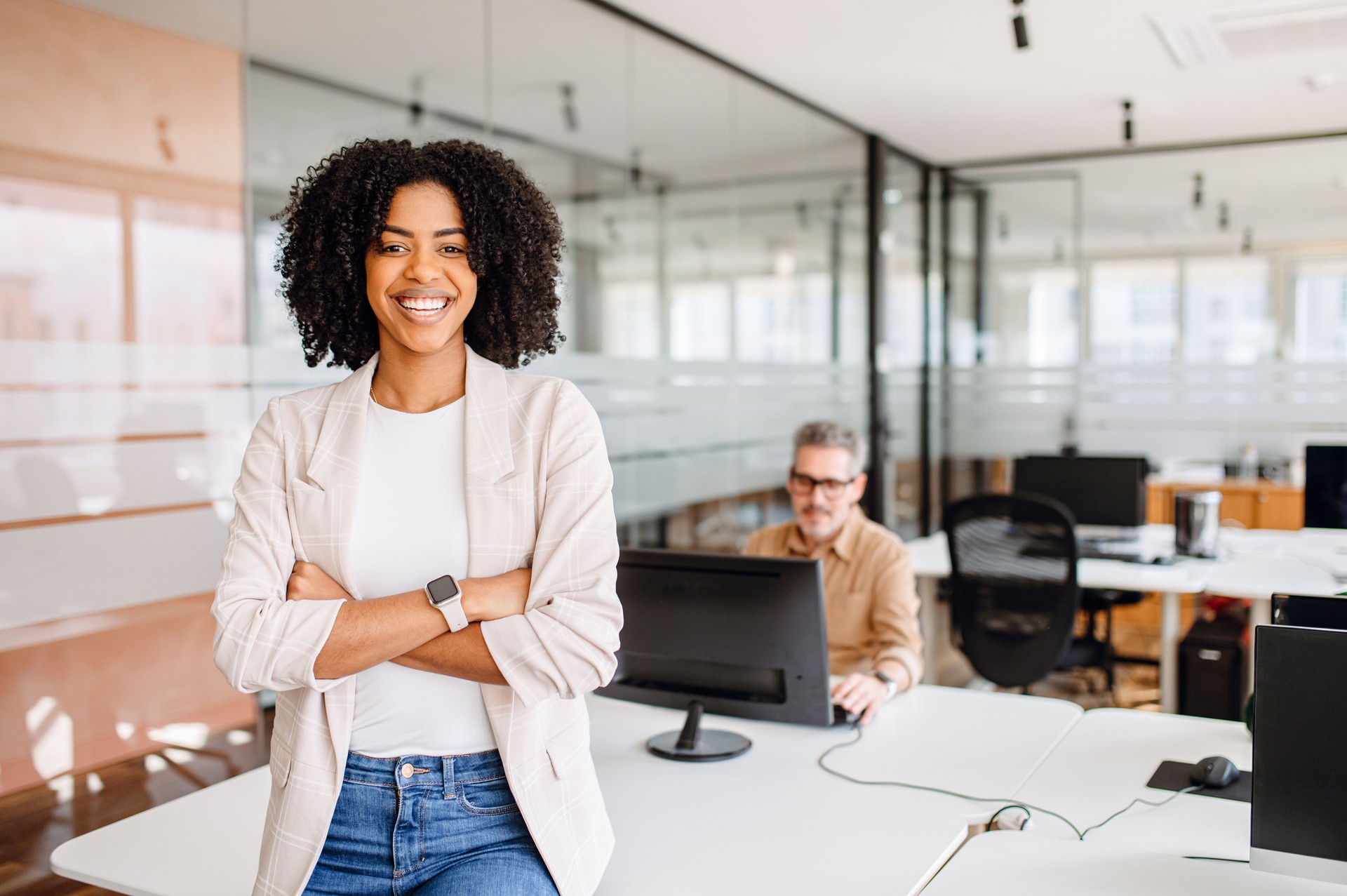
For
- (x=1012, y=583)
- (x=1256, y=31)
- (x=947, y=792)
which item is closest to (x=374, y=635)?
(x=947, y=792)

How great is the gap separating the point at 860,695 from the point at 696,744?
15.1 inches

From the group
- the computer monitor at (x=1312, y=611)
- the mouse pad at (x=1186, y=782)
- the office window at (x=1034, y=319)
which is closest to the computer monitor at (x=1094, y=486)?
the office window at (x=1034, y=319)

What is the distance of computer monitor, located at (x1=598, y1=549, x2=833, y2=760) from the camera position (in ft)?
6.75

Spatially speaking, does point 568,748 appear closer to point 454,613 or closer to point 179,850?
point 454,613

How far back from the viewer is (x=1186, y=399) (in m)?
6.63

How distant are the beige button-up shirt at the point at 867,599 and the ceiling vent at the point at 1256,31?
9.42 feet

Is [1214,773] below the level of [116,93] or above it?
below

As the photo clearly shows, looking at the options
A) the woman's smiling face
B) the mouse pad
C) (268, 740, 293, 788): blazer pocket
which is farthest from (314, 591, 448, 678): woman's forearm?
the mouse pad

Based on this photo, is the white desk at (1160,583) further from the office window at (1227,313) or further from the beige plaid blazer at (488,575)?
the beige plaid blazer at (488,575)

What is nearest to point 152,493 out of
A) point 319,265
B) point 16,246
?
point 16,246

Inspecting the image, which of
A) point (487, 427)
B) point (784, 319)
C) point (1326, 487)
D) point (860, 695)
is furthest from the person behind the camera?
point (784, 319)

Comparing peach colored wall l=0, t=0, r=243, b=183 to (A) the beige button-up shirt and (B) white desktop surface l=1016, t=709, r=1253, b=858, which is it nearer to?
(A) the beige button-up shirt

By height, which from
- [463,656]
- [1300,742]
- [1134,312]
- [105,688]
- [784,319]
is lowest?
[105,688]

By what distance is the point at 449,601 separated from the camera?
4.36 feet
